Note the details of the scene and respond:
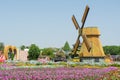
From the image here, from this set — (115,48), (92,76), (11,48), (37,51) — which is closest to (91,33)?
(11,48)

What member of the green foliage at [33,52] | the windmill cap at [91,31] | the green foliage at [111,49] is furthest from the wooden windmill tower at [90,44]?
the green foliage at [111,49]

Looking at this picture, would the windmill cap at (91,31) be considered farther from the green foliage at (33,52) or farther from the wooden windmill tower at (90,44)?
the green foliage at (33,52)

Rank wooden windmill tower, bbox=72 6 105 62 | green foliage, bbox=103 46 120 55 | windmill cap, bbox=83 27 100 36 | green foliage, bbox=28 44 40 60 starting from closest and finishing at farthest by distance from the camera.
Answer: wooden windmill tower, bbox=72 6 105 62 < windmill cap, bbox=83 27 100 36 < green foliage, bbox=28 44 40 60 < green foliage, bbox=103 46 120 55

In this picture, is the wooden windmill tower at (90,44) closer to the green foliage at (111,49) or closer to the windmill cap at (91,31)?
the windmill cap at (91,31)

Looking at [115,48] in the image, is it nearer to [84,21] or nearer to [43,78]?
[84,21]

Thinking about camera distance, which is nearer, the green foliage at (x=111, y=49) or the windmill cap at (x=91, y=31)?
the windmill cap at (x=91, y=31)

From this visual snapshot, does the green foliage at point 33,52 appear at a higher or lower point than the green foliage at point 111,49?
lower

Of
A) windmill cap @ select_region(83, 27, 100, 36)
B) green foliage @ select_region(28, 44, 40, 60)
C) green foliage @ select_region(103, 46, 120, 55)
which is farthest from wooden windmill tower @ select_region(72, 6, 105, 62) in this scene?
green foliage @ select_region(103, 46, 120, 55)

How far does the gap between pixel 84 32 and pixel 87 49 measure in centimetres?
274

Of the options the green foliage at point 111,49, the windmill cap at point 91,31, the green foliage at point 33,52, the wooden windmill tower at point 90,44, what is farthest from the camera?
the green foliage at point 111,49

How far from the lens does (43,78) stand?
11.7 meters

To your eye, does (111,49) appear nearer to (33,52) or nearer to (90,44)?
(33,52)

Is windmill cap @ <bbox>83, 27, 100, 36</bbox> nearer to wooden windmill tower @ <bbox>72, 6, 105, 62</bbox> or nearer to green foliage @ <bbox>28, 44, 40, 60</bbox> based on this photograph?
wooden windmill tower @ <bbox>72, 6, 105, 62</bbox>

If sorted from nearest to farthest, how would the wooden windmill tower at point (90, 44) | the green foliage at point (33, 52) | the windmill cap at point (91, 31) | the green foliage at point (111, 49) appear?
the wooden windmill tower at point (90, 44) → the windmill cap at point (91, 31) → the green foliage at point (33, 52) → the green foliage at point (111, 49)
